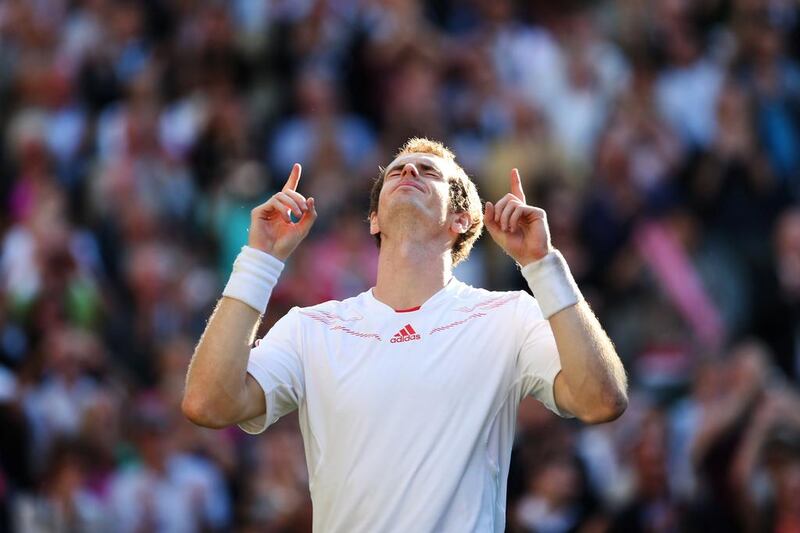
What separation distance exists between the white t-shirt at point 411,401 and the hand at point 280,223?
322 millimetres

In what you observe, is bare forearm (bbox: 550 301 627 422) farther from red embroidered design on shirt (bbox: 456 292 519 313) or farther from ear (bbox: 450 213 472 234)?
ear (bbox: 450 213 472 234)

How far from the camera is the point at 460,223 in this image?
5.75 m

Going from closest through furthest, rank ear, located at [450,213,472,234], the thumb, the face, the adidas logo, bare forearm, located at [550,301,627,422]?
bare forearm, located at [550,301,627,422]
the adidas logo
the thumb
the face
ear, located at [450,213,472,234]

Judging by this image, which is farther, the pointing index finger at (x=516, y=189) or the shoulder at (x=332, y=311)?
the shoulder at (x=332, y=311)

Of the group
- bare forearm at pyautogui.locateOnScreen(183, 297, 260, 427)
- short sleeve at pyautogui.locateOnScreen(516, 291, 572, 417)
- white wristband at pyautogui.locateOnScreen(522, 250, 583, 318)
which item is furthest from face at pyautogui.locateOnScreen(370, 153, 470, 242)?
bare forearm at pyautogui.locateOnScreen(183, 297, 260, 427)

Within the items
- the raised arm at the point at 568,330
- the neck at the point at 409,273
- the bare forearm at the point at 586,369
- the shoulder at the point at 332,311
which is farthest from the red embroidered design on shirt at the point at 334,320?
the bare forearm at the point at 586,369

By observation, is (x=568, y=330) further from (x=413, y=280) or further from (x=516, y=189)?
(x=413, y=280)

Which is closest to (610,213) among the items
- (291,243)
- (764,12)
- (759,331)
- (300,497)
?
(759,331)

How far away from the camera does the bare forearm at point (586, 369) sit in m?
4.81

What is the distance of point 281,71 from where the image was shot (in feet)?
41.1

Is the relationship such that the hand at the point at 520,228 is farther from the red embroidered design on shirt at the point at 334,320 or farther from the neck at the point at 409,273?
the red embroidered design on shirt at the point at 334,320

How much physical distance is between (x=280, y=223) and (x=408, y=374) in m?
0.79

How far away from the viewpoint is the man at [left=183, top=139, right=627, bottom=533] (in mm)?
4898

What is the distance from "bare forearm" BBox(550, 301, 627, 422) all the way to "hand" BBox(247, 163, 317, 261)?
1.06 metres
